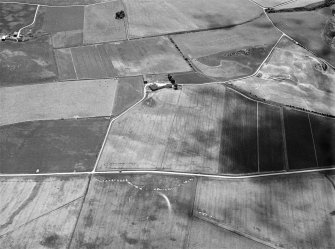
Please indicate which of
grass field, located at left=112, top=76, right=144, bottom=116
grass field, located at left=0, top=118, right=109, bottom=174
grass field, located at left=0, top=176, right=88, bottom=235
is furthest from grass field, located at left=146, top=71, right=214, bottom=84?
grass field, located at left=0, top=176, right=88, bottom=235

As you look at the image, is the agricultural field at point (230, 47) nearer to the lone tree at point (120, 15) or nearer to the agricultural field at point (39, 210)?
the lone tree at point (120, 15)

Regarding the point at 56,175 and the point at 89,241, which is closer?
the point at 89,241

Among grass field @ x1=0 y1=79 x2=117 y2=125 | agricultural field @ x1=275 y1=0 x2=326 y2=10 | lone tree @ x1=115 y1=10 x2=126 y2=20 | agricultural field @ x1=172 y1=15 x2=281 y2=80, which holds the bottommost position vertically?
grass field @ x1=0 y1=79 x2=117 y2=125

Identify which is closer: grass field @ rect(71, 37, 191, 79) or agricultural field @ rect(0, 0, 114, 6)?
grass field @ rect(71, 37, 191, 79)

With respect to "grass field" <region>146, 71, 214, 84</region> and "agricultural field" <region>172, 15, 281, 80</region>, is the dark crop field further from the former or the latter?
"agricultural field" <region>172, 15, 281, 80</region>

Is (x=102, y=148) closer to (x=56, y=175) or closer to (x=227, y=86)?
(x=56, y=175)

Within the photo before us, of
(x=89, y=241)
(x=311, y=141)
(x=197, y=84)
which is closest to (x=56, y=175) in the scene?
(x=89, y=241)
